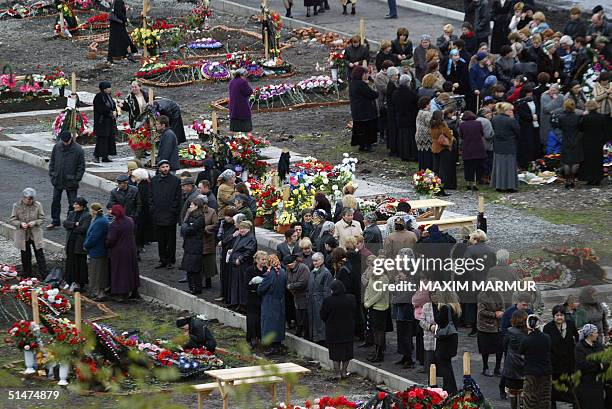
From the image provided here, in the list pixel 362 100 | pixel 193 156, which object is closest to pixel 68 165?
pixel 193 156

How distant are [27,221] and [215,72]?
13.8m

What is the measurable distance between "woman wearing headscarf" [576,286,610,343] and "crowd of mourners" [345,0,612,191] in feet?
27.4

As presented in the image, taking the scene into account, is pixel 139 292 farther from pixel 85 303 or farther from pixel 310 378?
pixel 310 378

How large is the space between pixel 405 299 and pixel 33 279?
19.3ft

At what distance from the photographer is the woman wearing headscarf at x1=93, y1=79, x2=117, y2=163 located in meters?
30.3

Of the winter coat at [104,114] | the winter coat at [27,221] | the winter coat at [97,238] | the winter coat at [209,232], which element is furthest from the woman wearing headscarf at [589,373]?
the winter coat at [104,114]

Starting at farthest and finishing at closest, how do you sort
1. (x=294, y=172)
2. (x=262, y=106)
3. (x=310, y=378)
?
(x=262, y=106) → (x=294, y=172) → (x=310, y=378)

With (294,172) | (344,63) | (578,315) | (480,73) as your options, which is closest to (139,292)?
(294,172)

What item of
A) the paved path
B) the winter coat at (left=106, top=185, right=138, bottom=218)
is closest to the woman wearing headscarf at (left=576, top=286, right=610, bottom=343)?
the winter coat at (left=106, top=185, right=138, bottom=218)

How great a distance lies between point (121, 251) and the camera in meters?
24.0

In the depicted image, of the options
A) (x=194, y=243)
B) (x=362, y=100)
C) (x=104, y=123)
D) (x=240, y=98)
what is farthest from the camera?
(x=240, y=98)

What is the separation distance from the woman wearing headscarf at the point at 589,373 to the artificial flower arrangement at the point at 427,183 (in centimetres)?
927

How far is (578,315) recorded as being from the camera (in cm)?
1967

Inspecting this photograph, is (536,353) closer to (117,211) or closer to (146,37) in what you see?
(117,211)
